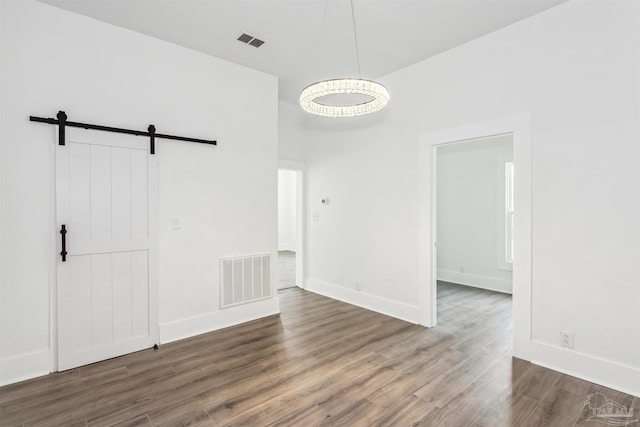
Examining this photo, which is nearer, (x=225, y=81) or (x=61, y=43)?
(x=61, y=43)

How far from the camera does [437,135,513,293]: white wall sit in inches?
216

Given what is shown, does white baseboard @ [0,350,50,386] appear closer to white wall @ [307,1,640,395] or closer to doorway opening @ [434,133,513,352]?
white wall @ [307,1,640,395]

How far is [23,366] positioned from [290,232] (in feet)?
27.5

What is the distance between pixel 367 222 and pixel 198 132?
8.21 feet

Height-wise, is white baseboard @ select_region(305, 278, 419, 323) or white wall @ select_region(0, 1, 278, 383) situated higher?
white wall @ select_region(0, 1, 278, 383)

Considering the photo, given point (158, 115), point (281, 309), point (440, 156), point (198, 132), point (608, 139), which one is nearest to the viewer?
point (608, 139)

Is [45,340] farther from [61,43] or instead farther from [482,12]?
[482,12]

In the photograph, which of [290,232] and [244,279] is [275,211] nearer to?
[244,279]

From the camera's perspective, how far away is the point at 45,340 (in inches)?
110

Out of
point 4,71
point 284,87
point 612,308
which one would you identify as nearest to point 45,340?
point 4,71

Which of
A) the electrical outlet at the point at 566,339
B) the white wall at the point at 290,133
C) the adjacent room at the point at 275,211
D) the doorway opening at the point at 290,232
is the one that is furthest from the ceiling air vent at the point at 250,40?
the electrical outlet at the point at 566,339

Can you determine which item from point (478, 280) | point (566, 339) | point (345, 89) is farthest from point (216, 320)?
point (478, 280)

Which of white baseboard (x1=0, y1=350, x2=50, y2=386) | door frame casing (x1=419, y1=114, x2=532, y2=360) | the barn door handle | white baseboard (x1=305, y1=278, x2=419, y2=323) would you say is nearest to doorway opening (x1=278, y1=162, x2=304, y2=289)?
white baseboard (x1=305, y1=278, x2=419, y2=323)

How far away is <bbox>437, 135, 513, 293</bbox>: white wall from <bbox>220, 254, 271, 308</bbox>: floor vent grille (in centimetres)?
368
